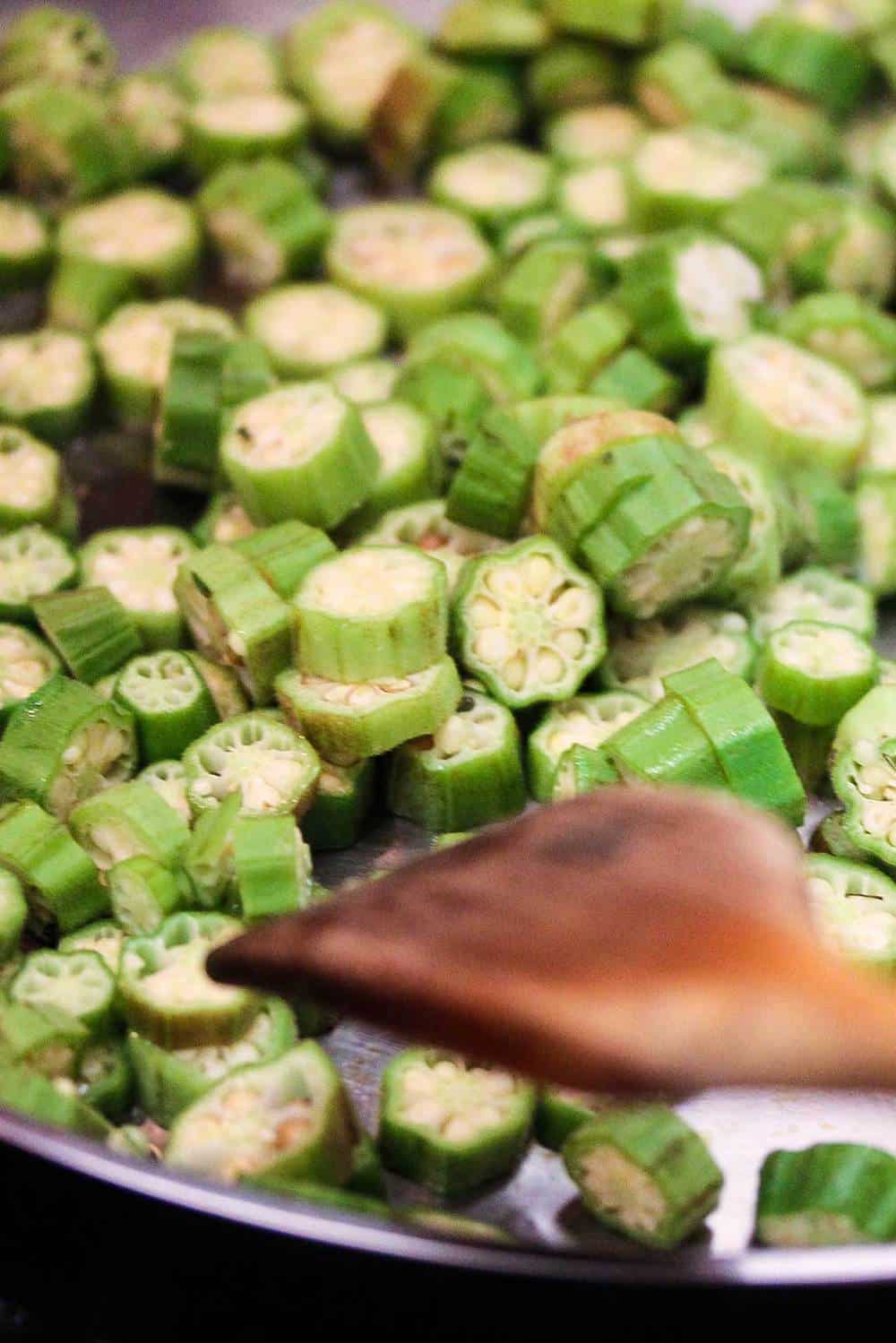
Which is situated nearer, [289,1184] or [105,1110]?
[289,1184]

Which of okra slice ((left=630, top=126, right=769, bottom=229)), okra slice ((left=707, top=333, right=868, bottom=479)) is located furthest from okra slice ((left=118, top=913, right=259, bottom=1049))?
okra slice ((left=630, top=126, right=769, bottom=229))

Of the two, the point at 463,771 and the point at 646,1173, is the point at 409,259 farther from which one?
the point at 646,1173

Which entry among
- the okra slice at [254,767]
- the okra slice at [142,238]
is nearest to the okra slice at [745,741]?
the okra slice at [254,767]

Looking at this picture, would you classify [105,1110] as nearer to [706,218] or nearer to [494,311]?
[494,311]

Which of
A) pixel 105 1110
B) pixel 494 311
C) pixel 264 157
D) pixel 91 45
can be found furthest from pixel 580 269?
pixel 105 1110

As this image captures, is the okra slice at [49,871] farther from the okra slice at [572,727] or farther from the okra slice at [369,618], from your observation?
the okra slice at [572,727]

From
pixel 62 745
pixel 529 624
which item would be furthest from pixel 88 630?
pixel 529 624

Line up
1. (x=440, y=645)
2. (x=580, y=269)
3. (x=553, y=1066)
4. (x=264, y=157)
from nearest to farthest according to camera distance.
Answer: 1. (x=553, y=1066)
2. (x=440, y=645)
3. (x=580, y=269)
4. (x=264, y=157)
